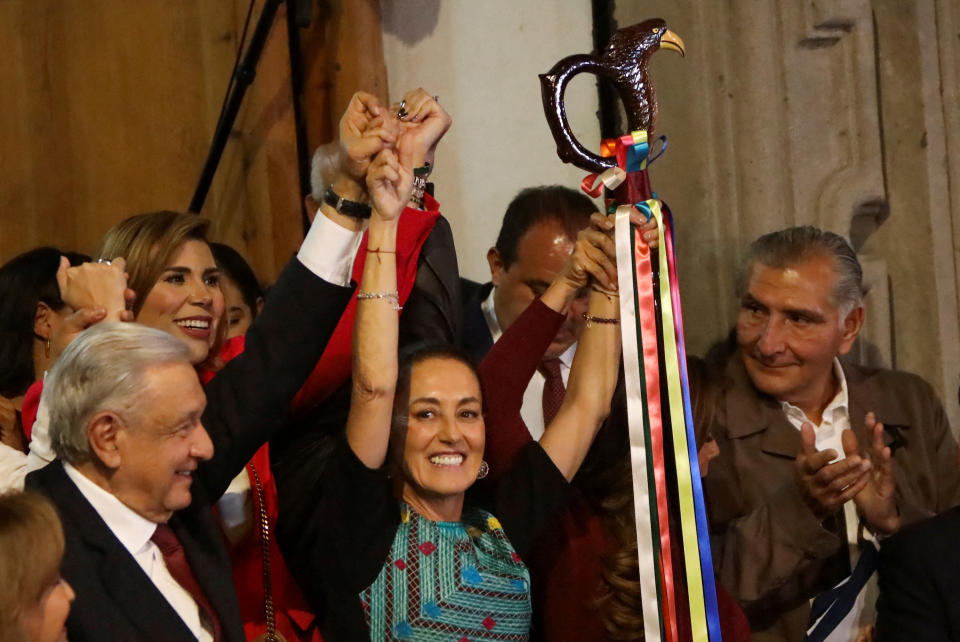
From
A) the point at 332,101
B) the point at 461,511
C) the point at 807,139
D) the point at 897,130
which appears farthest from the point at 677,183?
the point at 461,511

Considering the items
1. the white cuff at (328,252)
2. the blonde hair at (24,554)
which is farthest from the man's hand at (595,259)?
the blonde hair at (24,554)

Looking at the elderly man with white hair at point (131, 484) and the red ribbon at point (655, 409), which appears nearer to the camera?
the elderly man with white hair at point (131, 484)

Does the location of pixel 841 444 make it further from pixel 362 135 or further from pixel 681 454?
pixel 362 135

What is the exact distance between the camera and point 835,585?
2.74 metres

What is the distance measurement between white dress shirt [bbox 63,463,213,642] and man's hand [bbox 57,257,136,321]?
36cm

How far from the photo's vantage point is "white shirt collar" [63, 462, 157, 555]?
209 cm

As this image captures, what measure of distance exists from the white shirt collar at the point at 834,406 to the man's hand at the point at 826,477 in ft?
1.16

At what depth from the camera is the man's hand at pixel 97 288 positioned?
2371 mm

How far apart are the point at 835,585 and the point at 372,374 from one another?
106 cm

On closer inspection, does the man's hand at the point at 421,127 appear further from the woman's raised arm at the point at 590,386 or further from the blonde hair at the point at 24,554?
the blonde hair at the point at 24,554

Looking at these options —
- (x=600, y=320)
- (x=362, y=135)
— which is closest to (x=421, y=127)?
(x=362, y=135)

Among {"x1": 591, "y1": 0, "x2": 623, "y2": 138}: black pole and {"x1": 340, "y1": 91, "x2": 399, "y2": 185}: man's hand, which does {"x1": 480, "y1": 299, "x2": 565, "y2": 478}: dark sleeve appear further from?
{"x1": 591, "y1": 0, "x2": 623, "y2": 138}: black pole

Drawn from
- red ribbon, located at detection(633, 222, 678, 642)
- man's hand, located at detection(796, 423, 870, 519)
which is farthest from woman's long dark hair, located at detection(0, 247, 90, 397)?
man's hand, located at detection(796, 423, 870, 519)

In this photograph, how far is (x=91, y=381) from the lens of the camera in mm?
2066
